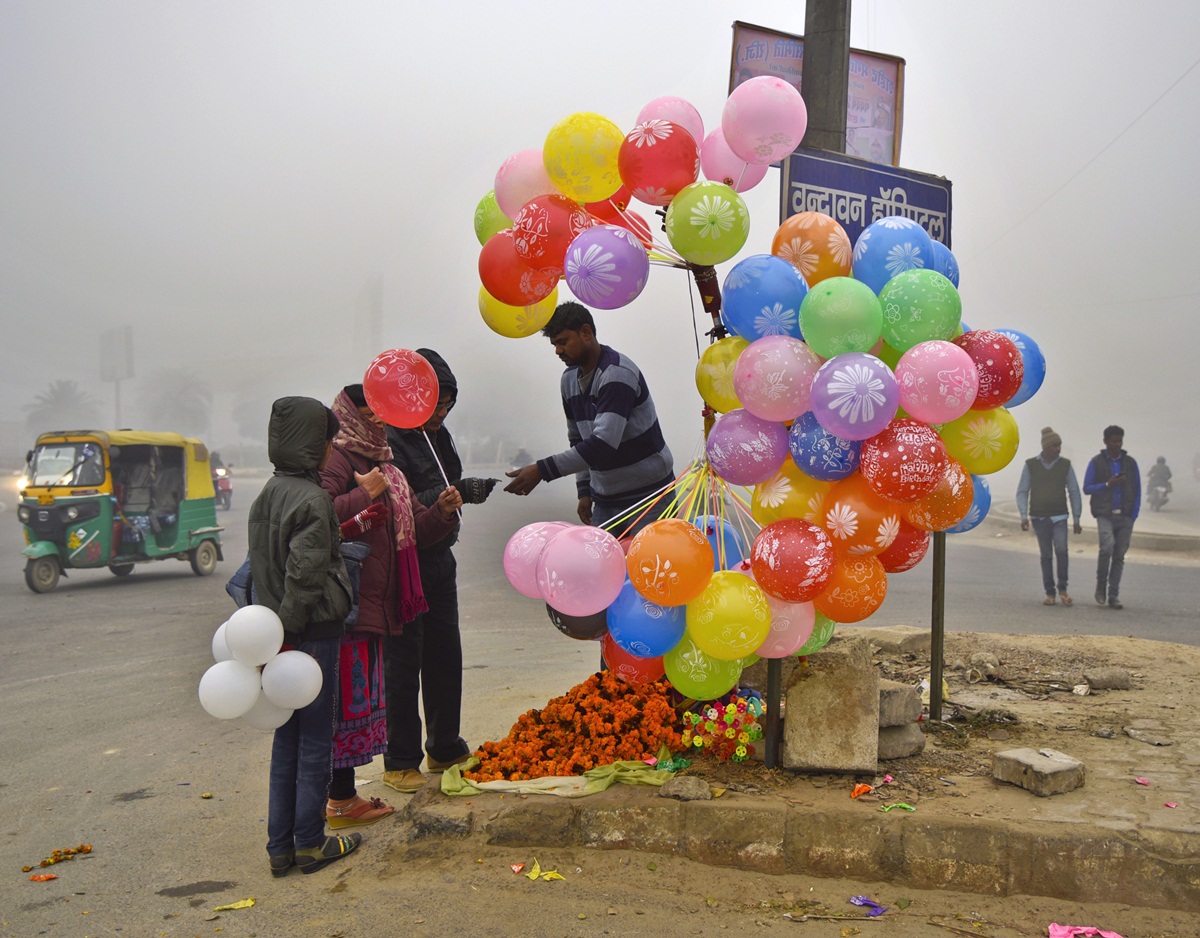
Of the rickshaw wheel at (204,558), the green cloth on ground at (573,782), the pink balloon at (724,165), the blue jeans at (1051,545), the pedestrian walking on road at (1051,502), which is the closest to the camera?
the green cloth on ground at (573,782)

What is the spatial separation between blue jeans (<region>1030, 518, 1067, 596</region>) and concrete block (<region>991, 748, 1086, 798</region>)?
7754mm

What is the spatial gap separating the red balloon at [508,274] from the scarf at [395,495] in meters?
0.82

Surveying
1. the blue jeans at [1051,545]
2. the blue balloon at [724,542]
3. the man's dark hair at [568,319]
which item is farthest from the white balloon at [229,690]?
the blue jeans at [1051,545]

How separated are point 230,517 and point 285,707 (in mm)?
19344

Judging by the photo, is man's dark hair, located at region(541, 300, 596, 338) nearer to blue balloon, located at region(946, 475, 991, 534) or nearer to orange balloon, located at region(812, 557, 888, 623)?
orange balloon, located at region(812, 557, 888, 623)

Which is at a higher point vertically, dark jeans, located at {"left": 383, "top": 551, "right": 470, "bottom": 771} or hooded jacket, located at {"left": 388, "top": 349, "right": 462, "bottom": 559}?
hooded jacket, located at {"left": 388, "top": 349, "right": 462, "bottom": 559}

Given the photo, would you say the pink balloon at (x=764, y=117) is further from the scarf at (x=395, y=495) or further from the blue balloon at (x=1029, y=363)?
the scarf at (x=395, y=495)

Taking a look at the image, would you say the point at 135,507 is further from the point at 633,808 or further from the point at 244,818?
the point at 633,808

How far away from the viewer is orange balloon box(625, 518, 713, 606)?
3.18 metres

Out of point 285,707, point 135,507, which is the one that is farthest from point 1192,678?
point 135,507

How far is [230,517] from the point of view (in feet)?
69.1

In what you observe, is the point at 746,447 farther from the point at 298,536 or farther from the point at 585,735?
the point at 298,536

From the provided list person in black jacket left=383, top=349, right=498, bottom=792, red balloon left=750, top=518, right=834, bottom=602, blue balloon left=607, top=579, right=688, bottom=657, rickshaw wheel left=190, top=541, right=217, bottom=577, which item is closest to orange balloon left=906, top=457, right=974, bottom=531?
red balloon left=750, top=518, right=834, bottom=602

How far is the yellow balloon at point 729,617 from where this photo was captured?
320cm
